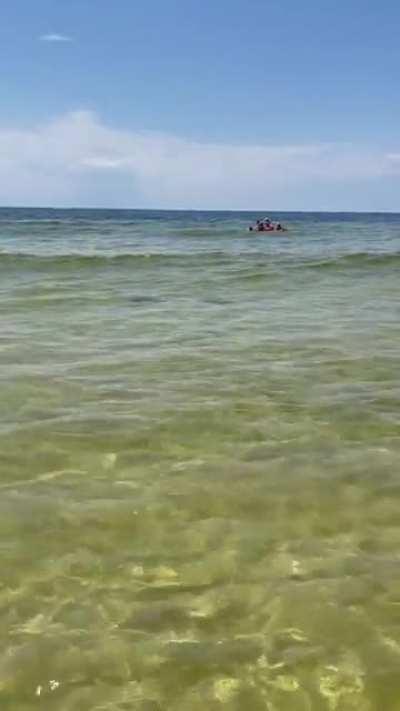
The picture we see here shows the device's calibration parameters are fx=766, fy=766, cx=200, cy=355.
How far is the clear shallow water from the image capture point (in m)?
3.95

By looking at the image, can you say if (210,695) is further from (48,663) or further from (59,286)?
(59,286)

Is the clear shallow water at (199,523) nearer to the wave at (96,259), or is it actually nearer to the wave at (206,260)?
the wave at (206,260)

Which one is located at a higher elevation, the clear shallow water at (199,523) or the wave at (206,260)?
the wave at (206,260)

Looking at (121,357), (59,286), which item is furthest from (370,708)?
(59,286)

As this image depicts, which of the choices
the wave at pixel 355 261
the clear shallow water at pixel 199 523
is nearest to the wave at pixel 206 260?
the wave at pixel 355 261

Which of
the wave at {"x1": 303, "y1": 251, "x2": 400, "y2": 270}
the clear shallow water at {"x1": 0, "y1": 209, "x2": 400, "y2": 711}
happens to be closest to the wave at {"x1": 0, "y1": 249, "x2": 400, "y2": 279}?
the wave at {"x1": 303, "y1": 251, "x2": 400, "y2": 270}

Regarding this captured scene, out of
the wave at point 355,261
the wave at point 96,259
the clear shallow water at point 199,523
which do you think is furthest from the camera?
the wave at point 355,261

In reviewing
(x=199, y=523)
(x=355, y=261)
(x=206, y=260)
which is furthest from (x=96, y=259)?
(x=199, y=523)

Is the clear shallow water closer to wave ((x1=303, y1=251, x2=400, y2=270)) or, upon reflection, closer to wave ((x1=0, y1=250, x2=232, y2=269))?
wave ((x1=0, y1=250, x2=232, y2=269))

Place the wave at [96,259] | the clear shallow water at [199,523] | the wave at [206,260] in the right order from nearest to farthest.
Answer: the clear shallow water at [199,523]
the wave at [206,260]
the wave at [96,259]

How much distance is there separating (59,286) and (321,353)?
36.7 feet

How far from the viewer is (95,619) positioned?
439 cm

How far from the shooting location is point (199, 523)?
563 cm

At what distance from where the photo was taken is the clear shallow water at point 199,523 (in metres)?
3.95
